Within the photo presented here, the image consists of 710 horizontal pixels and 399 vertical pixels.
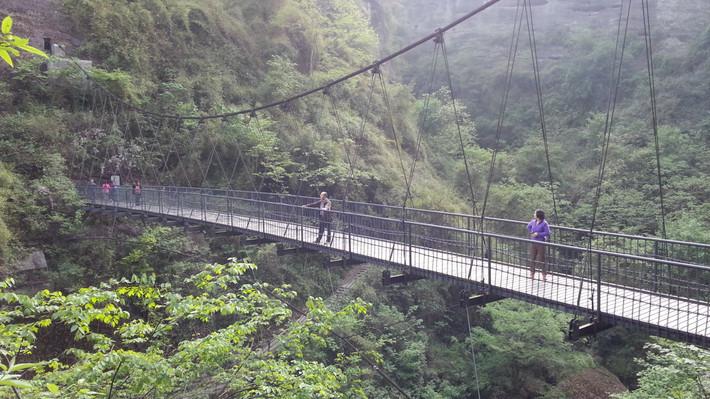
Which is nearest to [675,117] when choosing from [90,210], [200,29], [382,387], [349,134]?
[349,134]

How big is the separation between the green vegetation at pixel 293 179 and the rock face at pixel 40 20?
0.76 meters

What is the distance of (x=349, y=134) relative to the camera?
20.4 m

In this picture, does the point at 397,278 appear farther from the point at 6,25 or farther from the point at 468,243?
the point at 6,25

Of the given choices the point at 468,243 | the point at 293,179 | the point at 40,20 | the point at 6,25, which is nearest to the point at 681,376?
the point at 468,243

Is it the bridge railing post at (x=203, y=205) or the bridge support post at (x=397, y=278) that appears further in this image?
the bridge railing post at (x=203, y=205)

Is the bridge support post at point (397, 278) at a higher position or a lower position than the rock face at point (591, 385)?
higher

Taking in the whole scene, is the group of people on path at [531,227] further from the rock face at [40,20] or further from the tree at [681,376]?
the rock face at [40,20]

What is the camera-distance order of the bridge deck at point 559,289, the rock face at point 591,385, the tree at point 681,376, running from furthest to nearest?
the rock face at point 591,385, the tree at point 681,376, the bridge deck at point 559,289

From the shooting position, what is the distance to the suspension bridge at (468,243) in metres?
5.00

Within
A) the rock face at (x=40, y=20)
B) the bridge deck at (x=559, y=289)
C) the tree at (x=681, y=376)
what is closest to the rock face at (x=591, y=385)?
the tree at (x=681, y=376)

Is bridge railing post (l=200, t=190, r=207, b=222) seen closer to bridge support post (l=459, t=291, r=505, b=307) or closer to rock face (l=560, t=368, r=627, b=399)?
bridge support post (l=459, t=291, r=505, b=307)

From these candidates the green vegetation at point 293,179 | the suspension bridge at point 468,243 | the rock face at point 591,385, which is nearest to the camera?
the suspension bridge at point 468,243

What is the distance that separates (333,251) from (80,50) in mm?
15817

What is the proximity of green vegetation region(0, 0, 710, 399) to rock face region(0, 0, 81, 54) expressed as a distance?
2.49 ft
